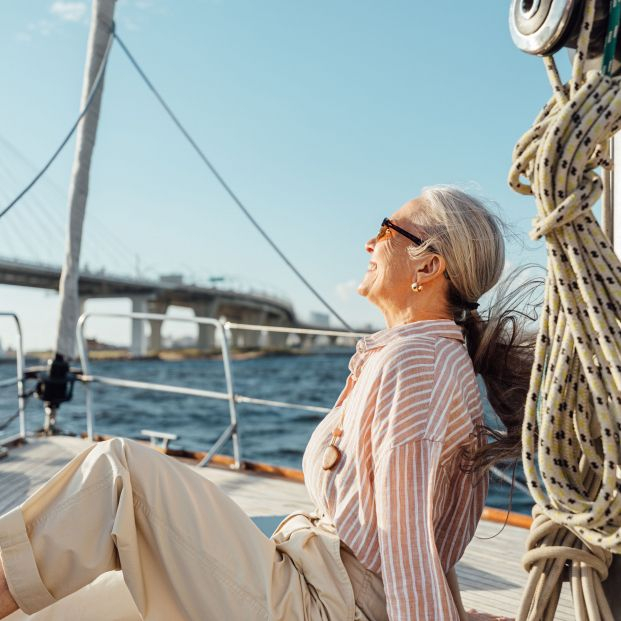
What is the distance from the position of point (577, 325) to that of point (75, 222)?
355 centimetres

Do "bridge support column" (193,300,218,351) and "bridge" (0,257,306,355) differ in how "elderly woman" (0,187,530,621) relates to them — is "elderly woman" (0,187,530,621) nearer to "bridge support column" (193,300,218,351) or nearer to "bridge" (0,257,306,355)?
"bridge" (0,257,306,355)

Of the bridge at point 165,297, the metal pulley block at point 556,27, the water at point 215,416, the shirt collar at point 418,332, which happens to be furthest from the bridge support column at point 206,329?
the metal pulley block at point 556,27

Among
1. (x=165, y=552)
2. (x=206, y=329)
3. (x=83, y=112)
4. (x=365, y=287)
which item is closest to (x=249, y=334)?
(x=206, y=329)

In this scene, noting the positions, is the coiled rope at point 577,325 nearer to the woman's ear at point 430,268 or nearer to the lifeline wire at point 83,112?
the woman's ear at point 430,268

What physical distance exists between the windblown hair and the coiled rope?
0.36 metres

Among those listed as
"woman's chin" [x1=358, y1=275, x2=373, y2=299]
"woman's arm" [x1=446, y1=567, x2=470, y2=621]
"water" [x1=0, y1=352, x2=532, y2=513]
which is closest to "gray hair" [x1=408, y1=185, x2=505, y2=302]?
"woman's chin" [x1=358, y1=275, x2=373, y2=299]

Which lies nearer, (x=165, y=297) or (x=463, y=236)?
(x=463, y=236)

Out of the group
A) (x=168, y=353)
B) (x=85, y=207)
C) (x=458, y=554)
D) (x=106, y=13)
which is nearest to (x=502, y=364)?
(x=458, y=554)

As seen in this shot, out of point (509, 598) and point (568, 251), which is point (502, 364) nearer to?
point (568, 251)

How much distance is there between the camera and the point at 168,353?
3378 cm

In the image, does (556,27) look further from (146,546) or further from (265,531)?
(265,531)

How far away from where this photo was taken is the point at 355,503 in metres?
1.10

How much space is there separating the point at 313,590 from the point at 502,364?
0.50 m

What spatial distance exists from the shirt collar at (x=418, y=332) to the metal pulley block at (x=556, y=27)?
1.55 ft
